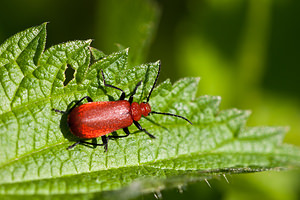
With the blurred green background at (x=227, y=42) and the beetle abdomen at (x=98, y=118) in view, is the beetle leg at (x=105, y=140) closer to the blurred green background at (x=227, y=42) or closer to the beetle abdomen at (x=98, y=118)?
the beetle abdomen at (x=98, y=118)

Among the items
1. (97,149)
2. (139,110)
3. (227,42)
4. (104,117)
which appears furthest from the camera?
(227,42)

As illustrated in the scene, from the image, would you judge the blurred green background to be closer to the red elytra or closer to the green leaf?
the green leaf

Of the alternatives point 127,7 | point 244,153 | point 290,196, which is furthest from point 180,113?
point 290,196

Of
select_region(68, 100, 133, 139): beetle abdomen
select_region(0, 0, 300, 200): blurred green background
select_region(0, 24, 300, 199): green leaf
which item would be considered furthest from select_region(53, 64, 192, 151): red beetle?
select_region(0, 0, 300, 200): blurred green background

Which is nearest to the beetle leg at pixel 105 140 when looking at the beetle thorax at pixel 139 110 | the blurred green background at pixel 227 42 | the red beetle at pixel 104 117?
the red beetle at pixel 104 117

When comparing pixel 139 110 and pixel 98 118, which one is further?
pixel 139 110

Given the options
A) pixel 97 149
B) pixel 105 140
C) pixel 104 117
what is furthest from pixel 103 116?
pixel 97 149

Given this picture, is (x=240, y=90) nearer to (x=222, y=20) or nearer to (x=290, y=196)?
(x=222, y=20)

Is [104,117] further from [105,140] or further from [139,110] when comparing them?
[139,110]
